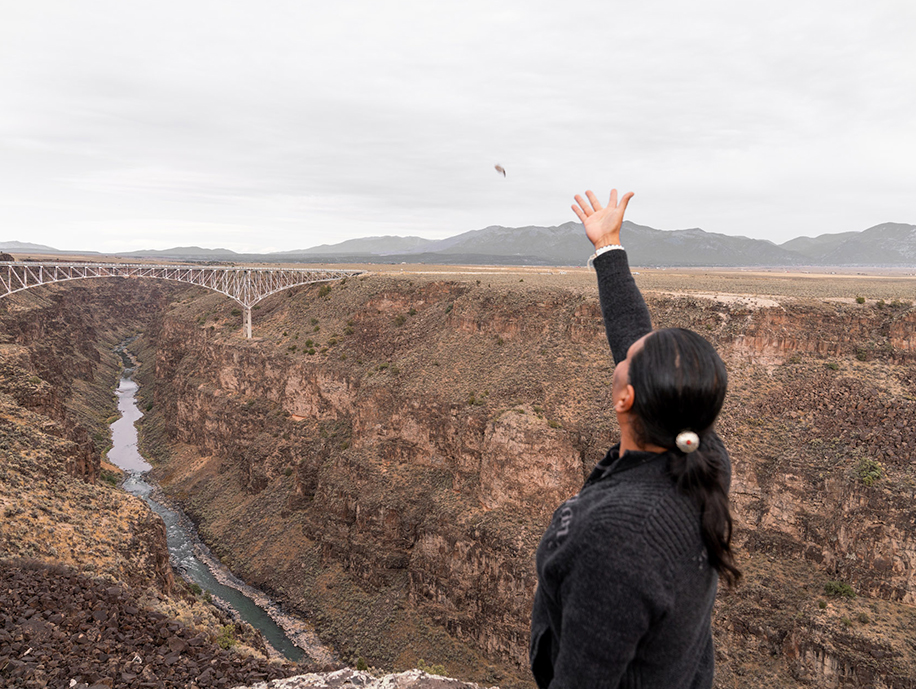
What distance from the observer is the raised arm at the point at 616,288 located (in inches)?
120

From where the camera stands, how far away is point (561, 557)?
7.08 feet

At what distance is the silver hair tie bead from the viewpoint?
2.14 meters

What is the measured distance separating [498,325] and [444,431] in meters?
7.47

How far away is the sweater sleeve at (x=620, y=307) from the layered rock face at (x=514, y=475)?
22.9 meters

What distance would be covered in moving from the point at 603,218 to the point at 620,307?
1.82 feet

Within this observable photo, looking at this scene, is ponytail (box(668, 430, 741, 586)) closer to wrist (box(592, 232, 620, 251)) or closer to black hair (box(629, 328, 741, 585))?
black hair (box(629, 328, 741, 585))

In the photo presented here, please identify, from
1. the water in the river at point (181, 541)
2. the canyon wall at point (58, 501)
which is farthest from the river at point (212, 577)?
the canyon wall at point (58, 501)

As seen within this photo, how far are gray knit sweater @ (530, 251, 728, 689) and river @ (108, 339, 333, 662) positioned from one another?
28651mm

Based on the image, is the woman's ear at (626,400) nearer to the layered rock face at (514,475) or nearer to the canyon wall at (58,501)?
the canyon wall at (58,501)


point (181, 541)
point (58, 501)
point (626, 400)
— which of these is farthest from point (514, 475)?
point (626, 400)

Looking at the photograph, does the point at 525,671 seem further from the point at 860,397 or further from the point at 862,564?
the point at 860,397

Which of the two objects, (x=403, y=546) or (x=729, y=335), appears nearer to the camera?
(x=729, y=335)

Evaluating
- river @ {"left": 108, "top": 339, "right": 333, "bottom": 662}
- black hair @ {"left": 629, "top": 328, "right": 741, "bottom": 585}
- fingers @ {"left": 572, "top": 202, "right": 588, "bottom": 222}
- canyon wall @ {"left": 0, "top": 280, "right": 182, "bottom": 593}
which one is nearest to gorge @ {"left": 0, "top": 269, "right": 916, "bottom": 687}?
canyon wall @ {"left": 0, "top": 280, "right": 182, "bottom": 593}

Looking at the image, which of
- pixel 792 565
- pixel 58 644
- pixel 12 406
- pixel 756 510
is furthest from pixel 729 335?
pixel 12 406
